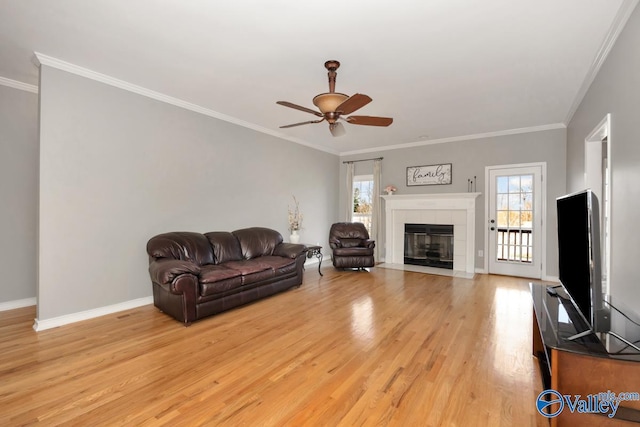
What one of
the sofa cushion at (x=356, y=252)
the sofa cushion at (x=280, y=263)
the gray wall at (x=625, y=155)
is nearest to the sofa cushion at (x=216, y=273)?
the sofa cushion at (x=280, y=263)

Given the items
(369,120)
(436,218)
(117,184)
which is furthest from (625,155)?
(117,184)

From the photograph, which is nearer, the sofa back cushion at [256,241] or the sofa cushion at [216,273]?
the sofa cushion at [216,273]

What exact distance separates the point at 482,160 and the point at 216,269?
5.36m

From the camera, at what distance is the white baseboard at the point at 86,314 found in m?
3.02

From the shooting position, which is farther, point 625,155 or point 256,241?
point 256,241

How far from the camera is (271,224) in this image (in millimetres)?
5656

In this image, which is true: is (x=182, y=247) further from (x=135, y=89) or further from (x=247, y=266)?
(x=135, y=89)

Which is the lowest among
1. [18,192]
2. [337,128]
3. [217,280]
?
[217,280]

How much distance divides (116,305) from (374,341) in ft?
10.3

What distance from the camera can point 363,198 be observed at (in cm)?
741

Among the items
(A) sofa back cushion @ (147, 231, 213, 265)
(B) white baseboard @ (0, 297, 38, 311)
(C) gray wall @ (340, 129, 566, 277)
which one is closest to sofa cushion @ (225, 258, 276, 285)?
(A) sofa back cushion @ (147, 231, 213, 265)

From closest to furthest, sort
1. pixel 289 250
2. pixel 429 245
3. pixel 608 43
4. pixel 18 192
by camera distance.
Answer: pixel 608 43 < pixel 18 192 < pixel 289 250 < pixel 429 245

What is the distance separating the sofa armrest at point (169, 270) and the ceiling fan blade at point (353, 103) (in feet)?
7.78

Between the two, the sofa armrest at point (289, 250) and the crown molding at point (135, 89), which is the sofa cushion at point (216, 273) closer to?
the sofa armrest at point (289, 250)
